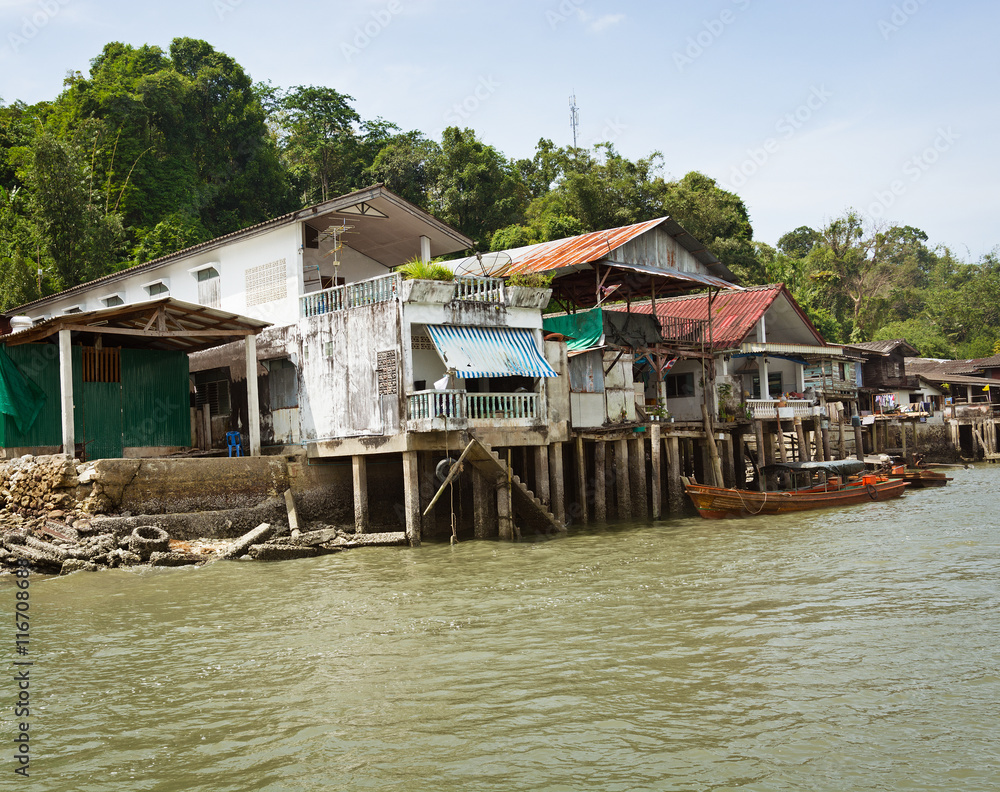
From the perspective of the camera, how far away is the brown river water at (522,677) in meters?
6.32

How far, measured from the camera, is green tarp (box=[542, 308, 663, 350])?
74.6 ft

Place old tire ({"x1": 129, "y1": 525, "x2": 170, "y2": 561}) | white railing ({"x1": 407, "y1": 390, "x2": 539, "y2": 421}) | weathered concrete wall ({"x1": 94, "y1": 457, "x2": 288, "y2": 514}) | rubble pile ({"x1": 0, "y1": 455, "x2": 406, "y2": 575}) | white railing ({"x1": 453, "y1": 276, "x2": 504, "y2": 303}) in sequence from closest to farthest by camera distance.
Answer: rubble pile ({"x1": 0, "y1": 455, "x2": 406, "y2": 575})
old tire ({"x1": 129, "y1": 525, "x2": 170, "y2": 561})
weathered concrete wall ({"x1": 94, "y1": 457, "x2": 288, "y2": 514})
white railing ({"x1": 407, "y1": 390, "x2": 539, "y2": 421})
white railing ({"x1": 453, "y1": 276, "x2": 504, "y2": 303})

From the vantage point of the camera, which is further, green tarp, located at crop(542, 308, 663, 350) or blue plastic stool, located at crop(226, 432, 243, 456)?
green tarp, located at crop(542, 308, 663, 350)

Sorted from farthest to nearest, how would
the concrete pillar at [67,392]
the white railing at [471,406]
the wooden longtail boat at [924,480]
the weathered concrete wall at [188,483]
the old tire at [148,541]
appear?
the wooden longtail boat at [924,480]
the white railing at [471,406]
the concrete pillar at [67,392]
the weathered concrete wall at [188,483]
the old tire at [148,541]

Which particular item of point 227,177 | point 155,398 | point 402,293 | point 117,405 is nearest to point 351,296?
point 402,293

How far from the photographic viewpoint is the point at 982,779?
236 inches

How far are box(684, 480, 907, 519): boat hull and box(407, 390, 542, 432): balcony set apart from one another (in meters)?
5.39

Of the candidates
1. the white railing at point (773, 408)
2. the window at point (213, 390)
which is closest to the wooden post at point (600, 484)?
the white railing at point (773, 408)

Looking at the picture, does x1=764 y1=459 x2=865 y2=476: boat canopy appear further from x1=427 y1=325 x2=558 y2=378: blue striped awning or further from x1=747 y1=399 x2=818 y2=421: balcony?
Answer: x1=427 y1=325 x2=558 y2=378: blue striped awning

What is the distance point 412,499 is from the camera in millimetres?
18031

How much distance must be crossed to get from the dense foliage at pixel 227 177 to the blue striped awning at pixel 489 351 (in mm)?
17498

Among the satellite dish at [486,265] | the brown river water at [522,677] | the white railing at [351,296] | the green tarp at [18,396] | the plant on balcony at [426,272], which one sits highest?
the satellite dish at [486,265]

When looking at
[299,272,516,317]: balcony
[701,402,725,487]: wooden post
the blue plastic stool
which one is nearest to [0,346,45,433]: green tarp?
the blue plastic stool

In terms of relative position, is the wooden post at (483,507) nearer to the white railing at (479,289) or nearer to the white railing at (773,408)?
the white railing at (479,289)
